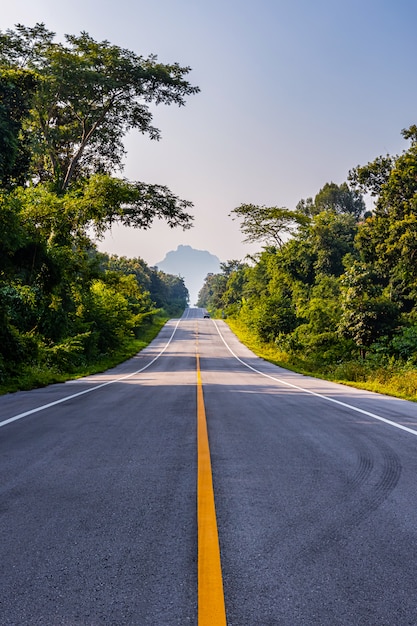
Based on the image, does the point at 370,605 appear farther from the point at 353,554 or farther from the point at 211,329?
the point at 211,329

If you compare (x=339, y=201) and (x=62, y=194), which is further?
(x=339, y=201)

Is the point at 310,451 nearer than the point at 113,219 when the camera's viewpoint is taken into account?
Yes

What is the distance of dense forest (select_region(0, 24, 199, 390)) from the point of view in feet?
49.0

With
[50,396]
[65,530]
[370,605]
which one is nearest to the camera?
[370,605]

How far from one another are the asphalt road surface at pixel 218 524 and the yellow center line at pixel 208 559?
0.04 metres

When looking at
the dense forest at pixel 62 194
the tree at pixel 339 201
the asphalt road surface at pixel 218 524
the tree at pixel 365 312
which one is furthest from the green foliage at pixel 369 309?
the tree at pixel 339 201

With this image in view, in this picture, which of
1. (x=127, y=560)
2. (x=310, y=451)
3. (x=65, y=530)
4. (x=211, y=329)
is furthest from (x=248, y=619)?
(x=211, y=329)

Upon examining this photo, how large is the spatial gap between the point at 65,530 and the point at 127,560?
1.95 ft

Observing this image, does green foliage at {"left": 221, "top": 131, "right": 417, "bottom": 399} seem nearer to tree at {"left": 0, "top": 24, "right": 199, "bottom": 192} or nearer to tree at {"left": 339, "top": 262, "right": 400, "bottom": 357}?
tree at {"left": 339, "top": 262, "right": 400, "bottom": 357}

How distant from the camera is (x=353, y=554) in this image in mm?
2320

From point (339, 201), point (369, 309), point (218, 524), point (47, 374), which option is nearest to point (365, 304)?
point (369, 309)

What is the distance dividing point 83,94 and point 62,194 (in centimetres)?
556

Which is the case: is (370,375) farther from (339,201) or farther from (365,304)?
(339,201)

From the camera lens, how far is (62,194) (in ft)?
73.5
